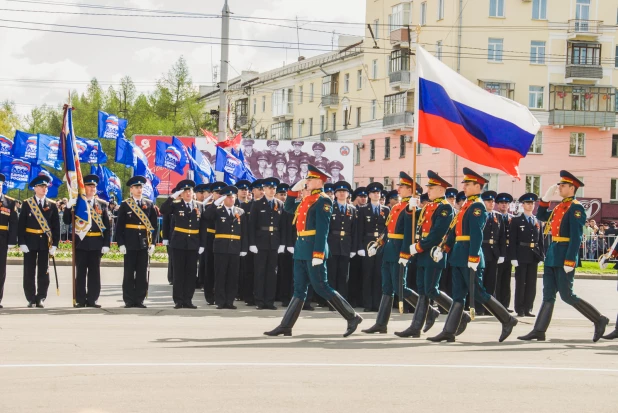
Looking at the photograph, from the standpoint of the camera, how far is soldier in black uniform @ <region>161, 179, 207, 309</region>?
15516 millimetres

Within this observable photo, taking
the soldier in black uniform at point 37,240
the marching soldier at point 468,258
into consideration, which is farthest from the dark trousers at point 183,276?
the marching soldier at point 468,258

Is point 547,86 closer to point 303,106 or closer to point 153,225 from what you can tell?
point 303,106

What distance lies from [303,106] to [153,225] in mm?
60471

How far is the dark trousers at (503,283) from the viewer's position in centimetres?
1716

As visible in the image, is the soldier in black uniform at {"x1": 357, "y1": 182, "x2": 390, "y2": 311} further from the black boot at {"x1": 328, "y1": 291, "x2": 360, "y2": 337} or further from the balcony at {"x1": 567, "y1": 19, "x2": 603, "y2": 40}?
the balcony at {"x1": 567, "y1": 19, "x2": 603, "y2": 40}

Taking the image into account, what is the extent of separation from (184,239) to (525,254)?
5632 millimetres

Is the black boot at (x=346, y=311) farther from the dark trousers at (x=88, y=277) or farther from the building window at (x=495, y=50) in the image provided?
the building window at (x=495, y=50)

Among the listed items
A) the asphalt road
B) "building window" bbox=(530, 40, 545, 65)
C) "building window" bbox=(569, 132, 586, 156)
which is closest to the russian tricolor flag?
the asphalt road

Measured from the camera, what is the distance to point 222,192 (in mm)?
16297

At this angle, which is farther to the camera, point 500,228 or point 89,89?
point 89,89

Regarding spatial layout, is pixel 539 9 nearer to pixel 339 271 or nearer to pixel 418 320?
pixel 339 271

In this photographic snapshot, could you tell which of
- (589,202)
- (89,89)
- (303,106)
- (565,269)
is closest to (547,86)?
(589,202)

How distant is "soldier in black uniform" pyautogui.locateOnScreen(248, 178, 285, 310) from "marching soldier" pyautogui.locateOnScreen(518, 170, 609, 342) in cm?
523

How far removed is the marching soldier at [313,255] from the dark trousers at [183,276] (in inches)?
157
